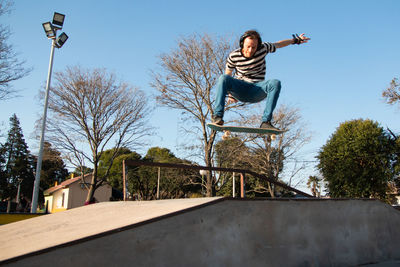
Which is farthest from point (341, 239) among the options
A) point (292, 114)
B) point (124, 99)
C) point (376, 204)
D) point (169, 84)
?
point (292, 114)

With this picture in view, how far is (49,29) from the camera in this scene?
18.5 meters

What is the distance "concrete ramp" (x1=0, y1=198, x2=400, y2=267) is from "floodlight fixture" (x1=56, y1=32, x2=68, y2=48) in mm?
17154

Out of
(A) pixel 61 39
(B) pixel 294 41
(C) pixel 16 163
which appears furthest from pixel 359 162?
(C) pixel 16 163

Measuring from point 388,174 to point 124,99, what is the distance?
1801cm

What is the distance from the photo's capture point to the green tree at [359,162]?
70.7ft

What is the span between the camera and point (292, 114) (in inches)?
839

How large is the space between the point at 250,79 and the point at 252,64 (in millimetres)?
242

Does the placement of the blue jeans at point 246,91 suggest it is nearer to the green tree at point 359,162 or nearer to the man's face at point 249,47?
the man's face at point 249,47

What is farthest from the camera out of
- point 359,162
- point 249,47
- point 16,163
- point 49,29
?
point 16,163

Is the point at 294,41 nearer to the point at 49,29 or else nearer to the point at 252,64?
the point at 252,64

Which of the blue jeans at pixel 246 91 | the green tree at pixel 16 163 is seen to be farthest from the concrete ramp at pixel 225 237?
the green tree at pixel 16 163

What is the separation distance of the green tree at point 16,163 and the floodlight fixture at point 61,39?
38489mm

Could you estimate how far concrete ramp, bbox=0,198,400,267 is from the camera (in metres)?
3.11

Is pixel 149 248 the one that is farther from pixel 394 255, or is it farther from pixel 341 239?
pixel 394 255
